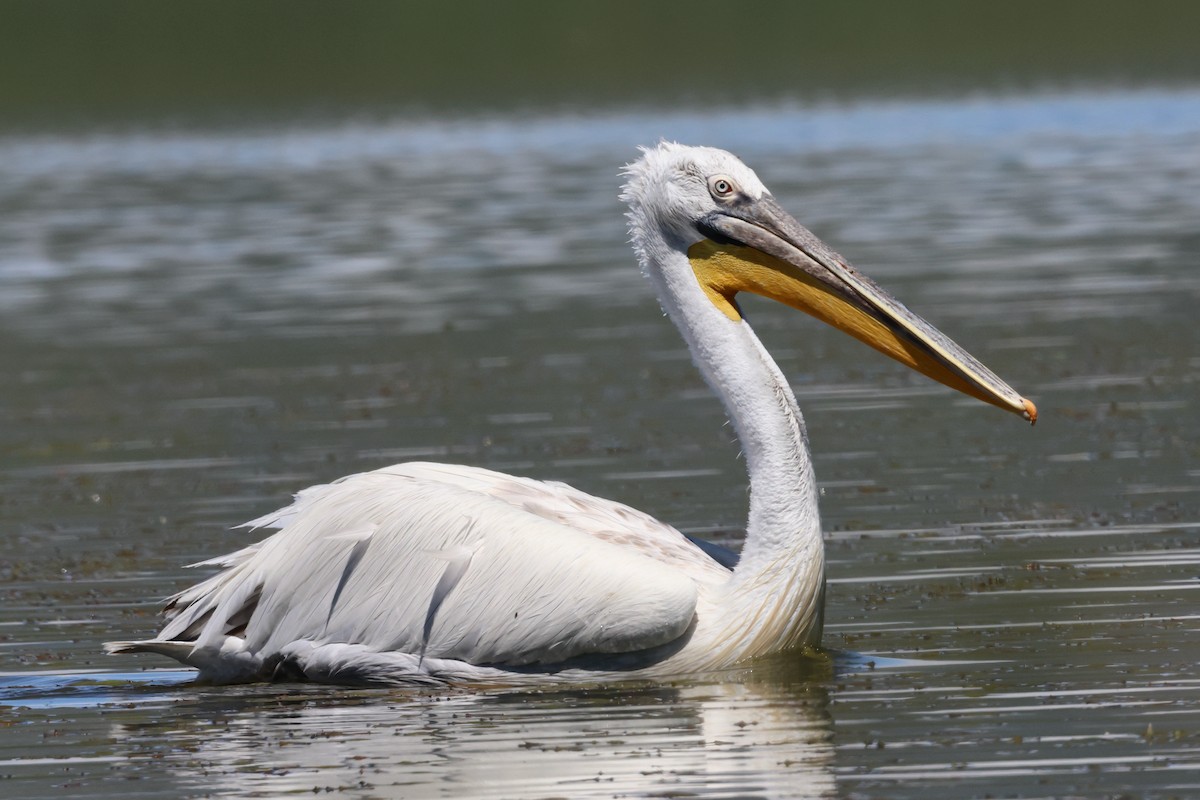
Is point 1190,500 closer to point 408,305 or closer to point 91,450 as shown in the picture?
point 91,450

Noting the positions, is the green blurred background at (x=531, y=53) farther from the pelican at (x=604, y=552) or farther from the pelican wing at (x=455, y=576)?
the pelican wing at (x=455, y=576)

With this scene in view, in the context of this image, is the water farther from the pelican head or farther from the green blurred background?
the green blurred background

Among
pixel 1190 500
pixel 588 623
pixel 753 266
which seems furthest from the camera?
pixel 1190 500

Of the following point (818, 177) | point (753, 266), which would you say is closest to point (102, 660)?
point (753, 266)

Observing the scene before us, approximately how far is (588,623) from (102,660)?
182 cm

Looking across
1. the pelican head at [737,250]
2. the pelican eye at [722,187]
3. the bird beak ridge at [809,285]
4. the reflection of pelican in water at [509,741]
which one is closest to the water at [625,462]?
the reflection of pelican in water at [509,741]

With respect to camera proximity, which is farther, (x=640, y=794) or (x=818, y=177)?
Result: (x=818, y=177)

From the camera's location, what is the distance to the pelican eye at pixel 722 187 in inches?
268

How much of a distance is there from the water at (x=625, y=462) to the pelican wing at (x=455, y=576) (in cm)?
19

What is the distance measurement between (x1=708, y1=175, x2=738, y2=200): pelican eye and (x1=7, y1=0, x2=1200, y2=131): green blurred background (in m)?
31.7

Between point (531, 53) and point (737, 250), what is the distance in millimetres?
47935

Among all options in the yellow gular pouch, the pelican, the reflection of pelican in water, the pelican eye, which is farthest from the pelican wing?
the pelican eye

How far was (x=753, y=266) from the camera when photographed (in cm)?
681

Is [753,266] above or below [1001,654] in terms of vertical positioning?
above
